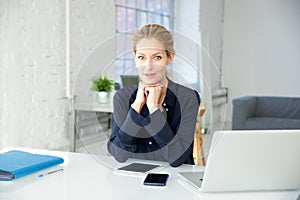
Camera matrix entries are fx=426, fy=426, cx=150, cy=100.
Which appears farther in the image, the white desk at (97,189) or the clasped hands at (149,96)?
the clasped hands at (149,96)

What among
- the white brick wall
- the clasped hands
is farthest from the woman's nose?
the white brick wall

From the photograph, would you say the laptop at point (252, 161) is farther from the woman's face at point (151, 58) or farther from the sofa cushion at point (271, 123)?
the sofa cushion at point (271, 123)

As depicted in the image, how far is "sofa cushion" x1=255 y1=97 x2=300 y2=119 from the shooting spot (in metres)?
5.16

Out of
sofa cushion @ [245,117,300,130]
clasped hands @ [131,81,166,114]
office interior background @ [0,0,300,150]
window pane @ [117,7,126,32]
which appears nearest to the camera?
clasped hands @ [131,81,166,114]

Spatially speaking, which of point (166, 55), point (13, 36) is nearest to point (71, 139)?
point (13, 36)

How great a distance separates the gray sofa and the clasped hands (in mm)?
3583

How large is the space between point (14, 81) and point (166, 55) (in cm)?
182

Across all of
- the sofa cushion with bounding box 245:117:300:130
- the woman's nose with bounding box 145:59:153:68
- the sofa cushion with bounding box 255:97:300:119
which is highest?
the woman's nose with bounding box 145:59:153:68

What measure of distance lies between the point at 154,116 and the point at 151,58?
0.78ft

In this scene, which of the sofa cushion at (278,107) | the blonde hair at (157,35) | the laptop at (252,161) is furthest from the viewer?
the sofa cushion at (278,107)

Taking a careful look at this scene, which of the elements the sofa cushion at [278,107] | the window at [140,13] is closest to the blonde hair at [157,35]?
the window at [140,13]

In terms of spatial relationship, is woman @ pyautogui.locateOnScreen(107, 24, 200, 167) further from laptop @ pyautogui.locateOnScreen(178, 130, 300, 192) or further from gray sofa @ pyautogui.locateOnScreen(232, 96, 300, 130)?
gray sofa @ pyautogui.locateOnScreen(232, 96, 300, 130)

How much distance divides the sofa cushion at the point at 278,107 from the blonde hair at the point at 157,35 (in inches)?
164

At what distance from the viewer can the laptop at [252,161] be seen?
3.45ft
